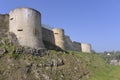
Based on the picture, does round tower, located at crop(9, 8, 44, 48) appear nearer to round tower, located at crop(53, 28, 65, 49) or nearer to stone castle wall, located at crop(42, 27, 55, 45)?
stone castle wall, located at crop(42, 27, 55, 45)

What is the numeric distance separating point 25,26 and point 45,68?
597cm

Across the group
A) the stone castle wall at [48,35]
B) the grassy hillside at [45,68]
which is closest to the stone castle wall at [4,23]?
the grassy hillside at [45,68]

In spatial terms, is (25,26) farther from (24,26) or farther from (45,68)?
(45,68)

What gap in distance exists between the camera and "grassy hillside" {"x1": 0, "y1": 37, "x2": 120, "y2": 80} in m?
27.3

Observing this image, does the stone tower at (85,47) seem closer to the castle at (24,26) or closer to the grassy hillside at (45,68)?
the grassy hillside at (45,68)

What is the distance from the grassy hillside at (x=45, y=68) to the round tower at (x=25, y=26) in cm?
210

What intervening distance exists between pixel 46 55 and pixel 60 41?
10.1 meters

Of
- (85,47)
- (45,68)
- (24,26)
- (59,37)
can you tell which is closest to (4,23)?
(24,26)

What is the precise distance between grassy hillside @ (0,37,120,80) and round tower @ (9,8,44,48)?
2.10m

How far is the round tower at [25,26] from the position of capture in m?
32.2

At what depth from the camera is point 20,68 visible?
27.6m

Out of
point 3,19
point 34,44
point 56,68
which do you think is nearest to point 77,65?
point 56,68

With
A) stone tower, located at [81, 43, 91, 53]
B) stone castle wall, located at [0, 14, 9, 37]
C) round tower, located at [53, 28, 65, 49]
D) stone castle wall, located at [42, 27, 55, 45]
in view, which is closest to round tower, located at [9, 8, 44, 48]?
stone castle wall, located at [0, 14, 9, 37]

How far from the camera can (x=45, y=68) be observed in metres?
29.4
